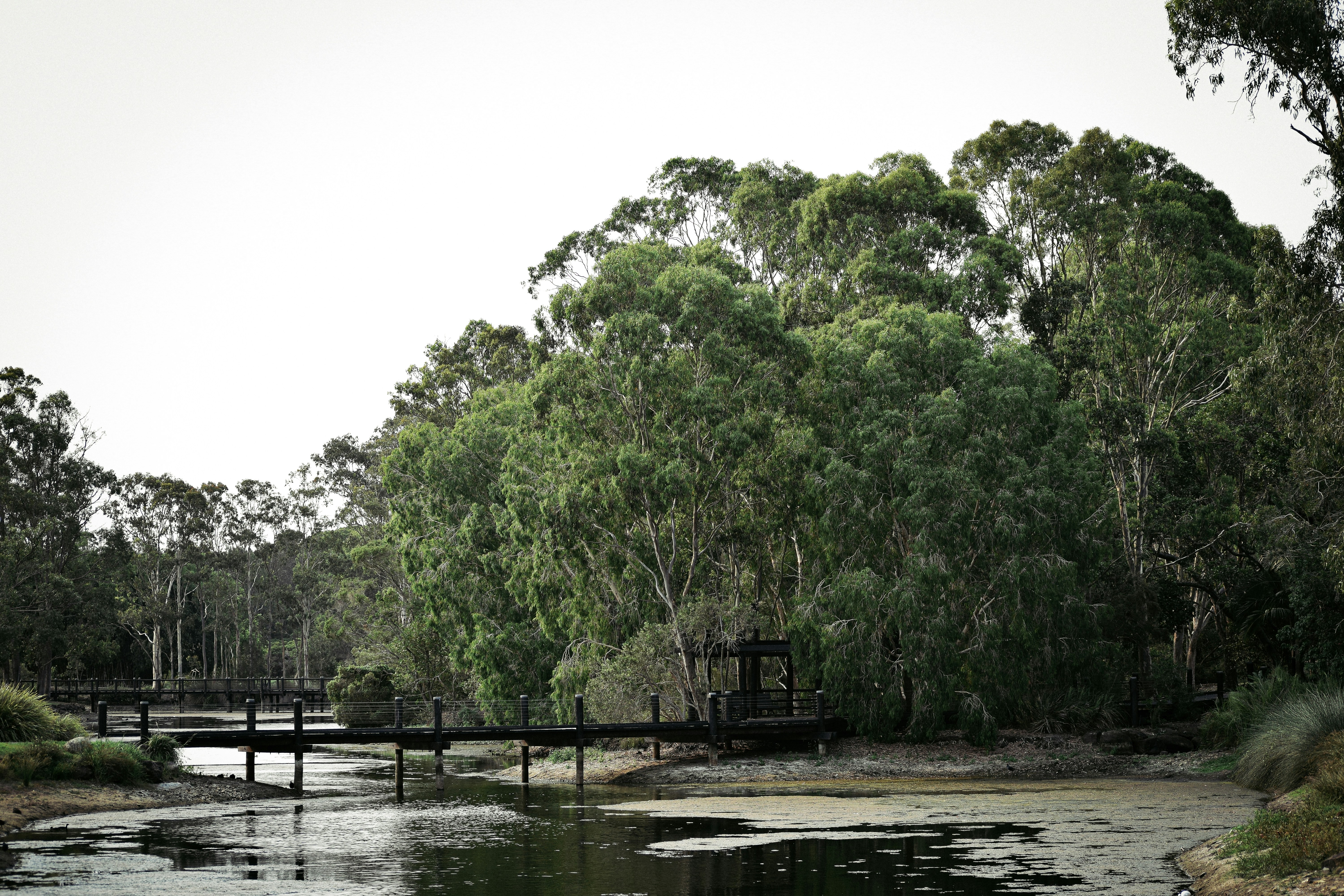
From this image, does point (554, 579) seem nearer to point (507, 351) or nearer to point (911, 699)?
point (911, 699)

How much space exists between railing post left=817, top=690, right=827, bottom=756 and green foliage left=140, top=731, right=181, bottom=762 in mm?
15996

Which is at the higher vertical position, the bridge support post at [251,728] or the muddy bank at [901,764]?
the bridge support post at [251,728]

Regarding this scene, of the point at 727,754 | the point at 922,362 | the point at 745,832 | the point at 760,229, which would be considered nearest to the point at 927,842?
the point at 745,832

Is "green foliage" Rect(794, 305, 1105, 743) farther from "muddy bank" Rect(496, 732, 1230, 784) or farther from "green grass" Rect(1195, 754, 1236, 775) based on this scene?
"green grass" Rect(1195, 754, 1236, 775)

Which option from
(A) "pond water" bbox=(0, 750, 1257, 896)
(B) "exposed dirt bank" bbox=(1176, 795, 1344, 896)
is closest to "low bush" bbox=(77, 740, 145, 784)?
(A) "pond water" bbox=(0, 750, 1257, 896)

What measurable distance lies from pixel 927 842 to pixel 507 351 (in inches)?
1998

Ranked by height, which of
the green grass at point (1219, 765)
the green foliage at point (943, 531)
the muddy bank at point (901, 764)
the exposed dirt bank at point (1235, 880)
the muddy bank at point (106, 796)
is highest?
the green foliage at point (943, 531)

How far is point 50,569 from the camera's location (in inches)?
2334

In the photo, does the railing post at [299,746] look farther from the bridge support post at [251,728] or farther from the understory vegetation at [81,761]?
the understory vegetation at [81,761]

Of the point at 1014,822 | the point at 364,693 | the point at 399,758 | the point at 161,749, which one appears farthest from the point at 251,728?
the point at 364,693

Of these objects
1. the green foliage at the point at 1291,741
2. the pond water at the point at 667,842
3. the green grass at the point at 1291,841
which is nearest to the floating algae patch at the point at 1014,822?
the pond water at the point at 667,842

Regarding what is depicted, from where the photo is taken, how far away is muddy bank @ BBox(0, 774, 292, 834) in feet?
72.7

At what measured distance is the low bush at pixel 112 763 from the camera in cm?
2488

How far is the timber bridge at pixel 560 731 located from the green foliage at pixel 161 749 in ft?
0.76
